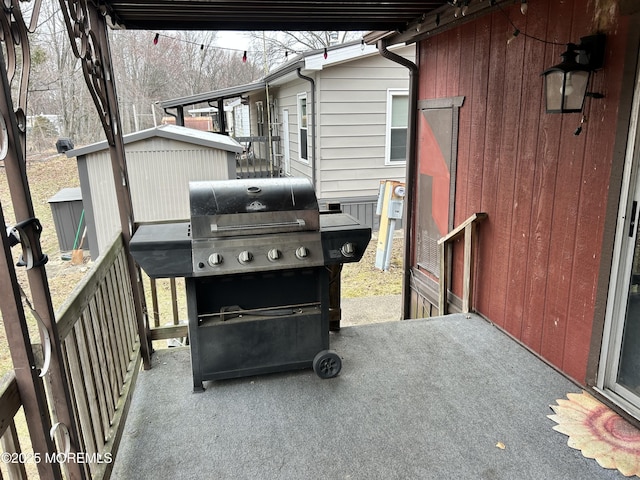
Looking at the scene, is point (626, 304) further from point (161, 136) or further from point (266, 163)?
point (266, 163)

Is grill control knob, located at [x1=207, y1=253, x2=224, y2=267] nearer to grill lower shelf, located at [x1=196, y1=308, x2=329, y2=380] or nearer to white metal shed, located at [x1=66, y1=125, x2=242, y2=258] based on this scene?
grill lower shelf, located at [x1=196, y1=308, x2=329, y2=380]

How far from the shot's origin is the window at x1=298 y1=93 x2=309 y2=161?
854 centimetres

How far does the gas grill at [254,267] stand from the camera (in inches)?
97.7

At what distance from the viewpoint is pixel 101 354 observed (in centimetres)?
225

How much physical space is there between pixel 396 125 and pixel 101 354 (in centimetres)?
671

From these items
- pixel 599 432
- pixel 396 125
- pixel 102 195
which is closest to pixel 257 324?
pixel 599 432

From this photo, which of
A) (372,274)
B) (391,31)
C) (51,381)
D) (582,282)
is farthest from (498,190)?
(372,274)

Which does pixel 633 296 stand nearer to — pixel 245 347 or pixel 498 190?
pixel 498 190

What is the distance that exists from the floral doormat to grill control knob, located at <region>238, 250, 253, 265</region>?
1.86 meters

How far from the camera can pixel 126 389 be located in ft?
8.60

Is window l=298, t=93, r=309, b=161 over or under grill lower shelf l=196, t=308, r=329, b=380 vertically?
over

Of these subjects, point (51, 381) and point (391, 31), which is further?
point (391, 31)

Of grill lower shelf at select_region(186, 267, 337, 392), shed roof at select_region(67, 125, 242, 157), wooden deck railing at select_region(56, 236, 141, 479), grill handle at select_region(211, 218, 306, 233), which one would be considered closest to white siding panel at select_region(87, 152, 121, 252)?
shed roof at select_region(67, 125, 242, 157)

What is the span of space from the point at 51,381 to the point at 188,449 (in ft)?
3.30
